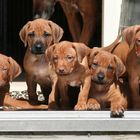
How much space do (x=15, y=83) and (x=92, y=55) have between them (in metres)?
2.31

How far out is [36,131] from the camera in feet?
14.0

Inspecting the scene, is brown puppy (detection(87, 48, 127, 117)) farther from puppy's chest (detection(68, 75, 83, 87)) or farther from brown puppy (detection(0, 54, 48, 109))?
brown puppy (detection(0, 54, 48, 109))

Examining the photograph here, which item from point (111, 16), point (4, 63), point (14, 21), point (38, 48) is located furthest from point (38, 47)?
point (14, 21)

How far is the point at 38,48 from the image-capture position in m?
4.66

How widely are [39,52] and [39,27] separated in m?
0.17

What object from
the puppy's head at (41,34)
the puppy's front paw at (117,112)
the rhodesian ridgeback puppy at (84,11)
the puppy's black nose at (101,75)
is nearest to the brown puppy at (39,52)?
the puppy's head at (41,34)

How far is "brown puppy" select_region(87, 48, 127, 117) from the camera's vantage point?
4469 mm

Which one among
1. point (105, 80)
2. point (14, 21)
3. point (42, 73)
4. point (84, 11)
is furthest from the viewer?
point (14, 21)

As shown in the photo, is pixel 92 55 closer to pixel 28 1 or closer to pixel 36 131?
pixel 36 131

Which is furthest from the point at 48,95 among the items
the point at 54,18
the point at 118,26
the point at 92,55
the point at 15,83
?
the point at 54,18

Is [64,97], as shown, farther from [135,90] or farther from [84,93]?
[135,90]

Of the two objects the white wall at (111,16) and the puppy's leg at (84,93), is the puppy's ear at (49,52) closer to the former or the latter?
the puppy's leg at (84,93)

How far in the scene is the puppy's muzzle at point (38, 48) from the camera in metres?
4.63

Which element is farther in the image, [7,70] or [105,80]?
[7,70]
